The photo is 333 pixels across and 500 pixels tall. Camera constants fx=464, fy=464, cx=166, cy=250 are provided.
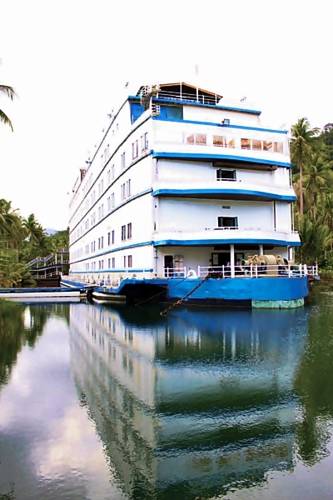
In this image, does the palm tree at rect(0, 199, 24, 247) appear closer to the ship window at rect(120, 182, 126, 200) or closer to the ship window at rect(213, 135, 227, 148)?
the ship window at rect(120, 182, 126, 200)

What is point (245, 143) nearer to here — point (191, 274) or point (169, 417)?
point (191, 274)

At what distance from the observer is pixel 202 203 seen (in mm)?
26391

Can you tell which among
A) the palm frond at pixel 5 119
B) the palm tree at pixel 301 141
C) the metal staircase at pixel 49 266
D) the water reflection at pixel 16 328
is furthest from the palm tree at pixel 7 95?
the metal staircase at pixel 49 266

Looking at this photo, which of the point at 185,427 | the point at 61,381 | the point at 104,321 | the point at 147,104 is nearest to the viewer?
the point at 185,427

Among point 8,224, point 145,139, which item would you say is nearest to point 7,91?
point 145,139

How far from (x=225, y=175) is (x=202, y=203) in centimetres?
258

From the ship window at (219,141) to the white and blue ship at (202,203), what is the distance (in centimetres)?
6

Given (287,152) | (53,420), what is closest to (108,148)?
(287,152)

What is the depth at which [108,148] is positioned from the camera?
36594 millimetres

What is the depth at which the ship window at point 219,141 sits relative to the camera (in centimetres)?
2709

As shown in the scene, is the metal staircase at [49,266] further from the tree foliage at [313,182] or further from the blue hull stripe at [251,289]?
the blue hull stripe at [251,289]

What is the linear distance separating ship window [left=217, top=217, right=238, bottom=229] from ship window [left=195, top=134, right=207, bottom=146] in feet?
14.5

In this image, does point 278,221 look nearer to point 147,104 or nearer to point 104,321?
point 147,104

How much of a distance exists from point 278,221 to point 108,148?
15.4m
